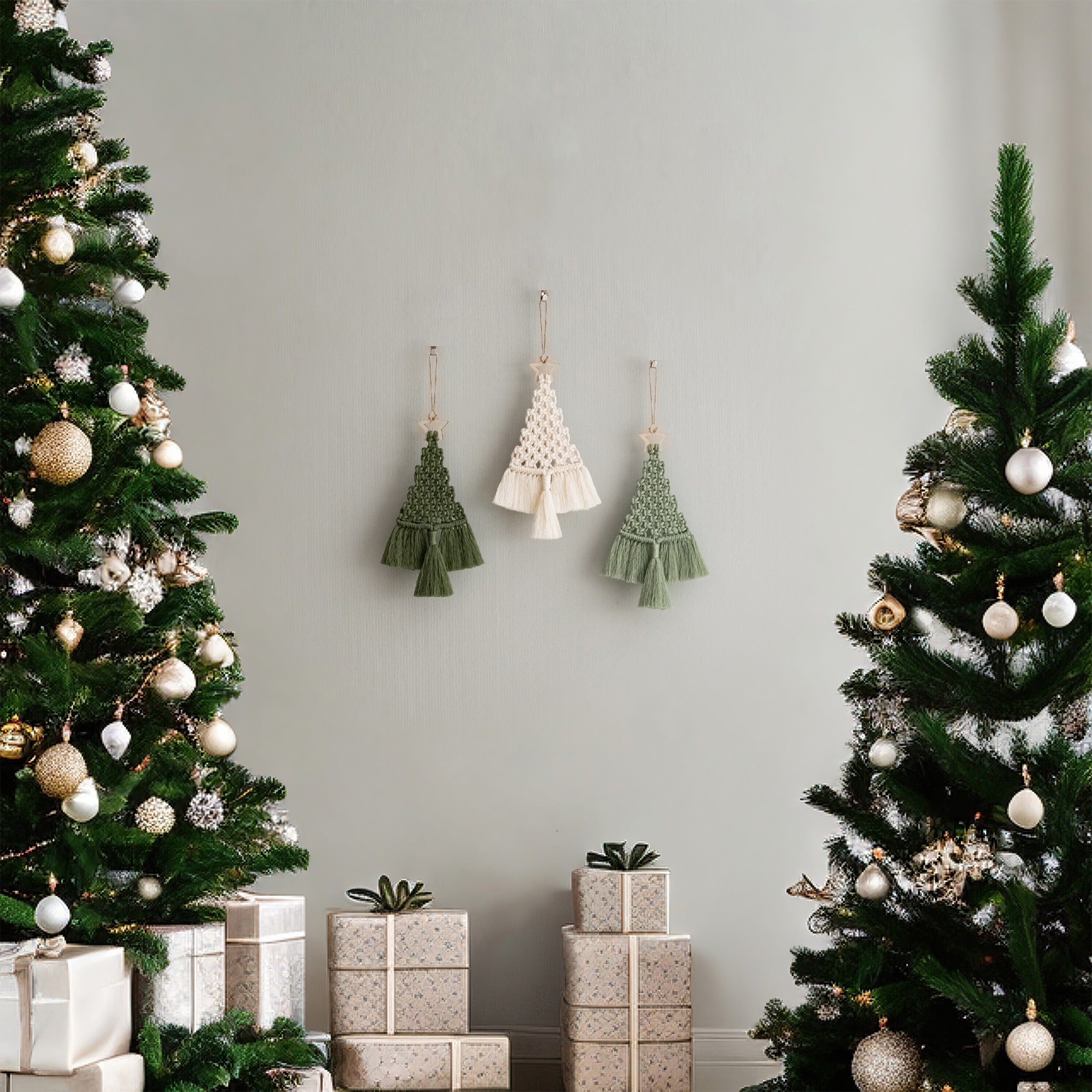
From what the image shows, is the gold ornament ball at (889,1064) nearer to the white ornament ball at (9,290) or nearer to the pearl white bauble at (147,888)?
the pearl white bauble at (147,888)

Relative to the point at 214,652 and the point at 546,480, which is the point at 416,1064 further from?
the point at 546,480

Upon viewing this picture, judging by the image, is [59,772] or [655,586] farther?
[655,586]

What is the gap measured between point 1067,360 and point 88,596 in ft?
4.89

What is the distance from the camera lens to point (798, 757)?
9.44ft

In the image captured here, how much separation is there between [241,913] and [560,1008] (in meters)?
0.93

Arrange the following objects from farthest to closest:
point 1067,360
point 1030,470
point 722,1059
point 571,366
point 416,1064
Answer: point 571,366 < point 722,1059 < point 416,1064 < point 1067,360 < point 1030,470

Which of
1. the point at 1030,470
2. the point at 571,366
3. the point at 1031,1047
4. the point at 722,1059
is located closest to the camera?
the point at 1031,1047

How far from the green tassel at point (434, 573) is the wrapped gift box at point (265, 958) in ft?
2.80

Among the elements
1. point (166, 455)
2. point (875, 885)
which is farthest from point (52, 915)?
point (875, 885)

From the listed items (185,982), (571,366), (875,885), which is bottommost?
(185,982)

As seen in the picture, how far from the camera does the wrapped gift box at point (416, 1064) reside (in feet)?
8.03

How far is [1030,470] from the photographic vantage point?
1.69 metres

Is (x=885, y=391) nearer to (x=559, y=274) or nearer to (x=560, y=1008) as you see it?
(x=559, y=274)

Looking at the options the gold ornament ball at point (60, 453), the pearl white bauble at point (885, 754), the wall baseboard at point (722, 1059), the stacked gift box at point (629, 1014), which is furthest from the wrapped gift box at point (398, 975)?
the gold ornament ball at point (60, 453)
